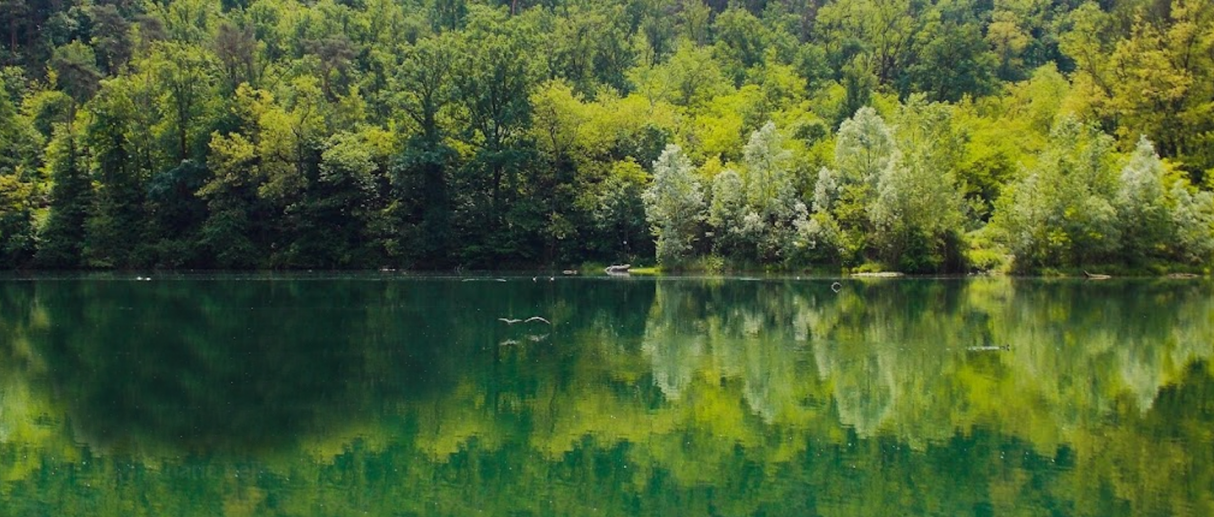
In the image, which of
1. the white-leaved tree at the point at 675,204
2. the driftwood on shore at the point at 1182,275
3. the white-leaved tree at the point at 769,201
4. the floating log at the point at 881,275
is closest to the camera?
the driftwood on shore at the point at 1182,275

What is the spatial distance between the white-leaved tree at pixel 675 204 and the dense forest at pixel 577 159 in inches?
5.6

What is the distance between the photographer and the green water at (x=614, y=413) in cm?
1501

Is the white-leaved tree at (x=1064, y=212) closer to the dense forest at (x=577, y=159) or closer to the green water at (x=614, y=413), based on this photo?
the dense forest at (x=577, y=159)

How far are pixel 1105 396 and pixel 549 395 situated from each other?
36.7 ft

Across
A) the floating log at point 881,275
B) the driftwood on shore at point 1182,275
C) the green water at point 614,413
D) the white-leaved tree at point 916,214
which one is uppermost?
the white-leaved tree at point 916,214

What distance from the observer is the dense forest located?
61062mm

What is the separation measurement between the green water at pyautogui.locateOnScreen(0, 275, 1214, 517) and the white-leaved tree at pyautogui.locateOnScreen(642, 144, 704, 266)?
95.7 ft

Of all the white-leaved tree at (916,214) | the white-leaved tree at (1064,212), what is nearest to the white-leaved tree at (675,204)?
the white-leaved tree at (916,214)

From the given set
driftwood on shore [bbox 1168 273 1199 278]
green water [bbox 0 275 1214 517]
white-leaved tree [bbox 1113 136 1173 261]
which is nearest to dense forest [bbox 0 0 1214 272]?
white-leaved tree [bbox 1113 136 1173 261]

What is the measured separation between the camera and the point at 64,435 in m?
18.6

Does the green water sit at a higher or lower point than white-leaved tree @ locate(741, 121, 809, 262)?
lower

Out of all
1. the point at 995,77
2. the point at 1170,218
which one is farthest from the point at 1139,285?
the point at 995,77

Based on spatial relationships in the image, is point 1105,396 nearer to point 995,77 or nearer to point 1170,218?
point 1170,218

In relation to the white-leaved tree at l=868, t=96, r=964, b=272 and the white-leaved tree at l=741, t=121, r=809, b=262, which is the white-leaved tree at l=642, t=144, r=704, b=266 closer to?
the white-leaved tree at l=741, t=121, r=809, b=262
